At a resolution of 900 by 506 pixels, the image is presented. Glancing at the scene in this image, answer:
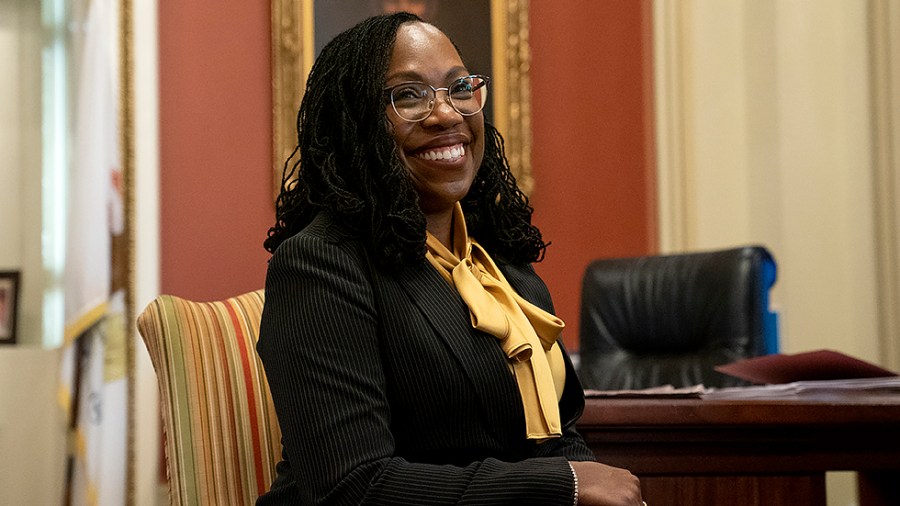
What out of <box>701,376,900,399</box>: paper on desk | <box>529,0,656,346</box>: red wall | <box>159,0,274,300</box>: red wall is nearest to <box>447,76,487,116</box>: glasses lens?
<box>701,376,900,399</box>: paper on desk

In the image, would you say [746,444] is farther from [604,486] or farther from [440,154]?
[440,154]

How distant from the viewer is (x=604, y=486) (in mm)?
1339

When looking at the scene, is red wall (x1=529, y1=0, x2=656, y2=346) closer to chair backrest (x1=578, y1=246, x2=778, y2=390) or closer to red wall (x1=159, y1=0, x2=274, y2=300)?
chair backrest (x1=578, y1=246, x2=778, y2=390)

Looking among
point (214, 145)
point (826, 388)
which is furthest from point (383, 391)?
point (214, 145)

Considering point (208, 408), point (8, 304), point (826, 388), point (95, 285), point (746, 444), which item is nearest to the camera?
point (208, 408)

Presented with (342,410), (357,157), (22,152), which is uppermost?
(22,152)

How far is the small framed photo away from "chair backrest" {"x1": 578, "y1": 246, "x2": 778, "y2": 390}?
206 centimetres

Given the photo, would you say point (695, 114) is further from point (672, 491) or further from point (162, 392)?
point (162, 392)

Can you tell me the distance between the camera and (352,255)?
1433mm

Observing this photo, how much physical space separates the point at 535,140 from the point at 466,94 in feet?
9.33

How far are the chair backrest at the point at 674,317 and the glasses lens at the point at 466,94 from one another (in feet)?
5.59

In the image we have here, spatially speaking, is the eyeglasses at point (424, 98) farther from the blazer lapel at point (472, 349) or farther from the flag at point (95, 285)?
the flag at point (95, 285)

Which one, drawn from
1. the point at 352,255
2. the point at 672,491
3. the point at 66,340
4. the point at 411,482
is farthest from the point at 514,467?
the point at 66,340

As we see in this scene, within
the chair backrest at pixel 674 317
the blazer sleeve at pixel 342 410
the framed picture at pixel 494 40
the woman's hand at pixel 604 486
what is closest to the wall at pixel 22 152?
the framed picture at pixel 494 40
